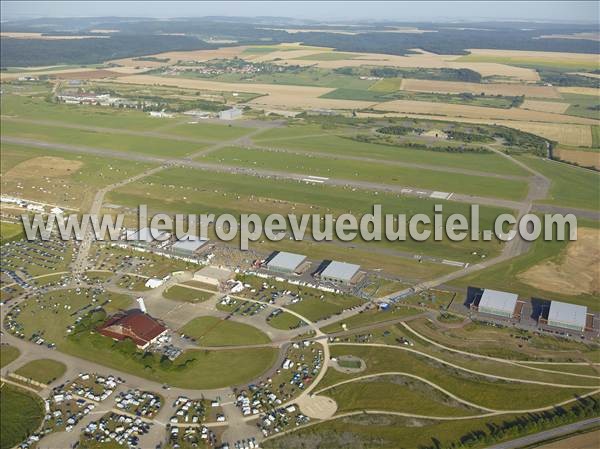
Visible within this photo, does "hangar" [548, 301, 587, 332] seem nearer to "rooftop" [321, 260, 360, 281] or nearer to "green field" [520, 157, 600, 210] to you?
"rooftop" [321, 260, 360, 281]

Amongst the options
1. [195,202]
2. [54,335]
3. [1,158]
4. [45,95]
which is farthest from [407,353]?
[45,95]

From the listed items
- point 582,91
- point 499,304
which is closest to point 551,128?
point 582,91

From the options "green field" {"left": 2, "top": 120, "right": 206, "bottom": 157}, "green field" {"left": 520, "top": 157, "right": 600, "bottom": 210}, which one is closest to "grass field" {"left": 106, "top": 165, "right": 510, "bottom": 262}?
"green field" {"left": 520, "top": 157, "right": 600, "bottom": 210}

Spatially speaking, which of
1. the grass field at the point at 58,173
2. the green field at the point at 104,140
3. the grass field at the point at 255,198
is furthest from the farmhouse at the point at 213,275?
the green field at the point at 104,140

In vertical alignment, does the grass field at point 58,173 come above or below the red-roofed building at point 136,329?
above

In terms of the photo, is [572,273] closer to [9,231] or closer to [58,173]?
[9,231]

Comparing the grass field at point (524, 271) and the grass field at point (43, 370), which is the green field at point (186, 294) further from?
the grass field at point (524, 271)
